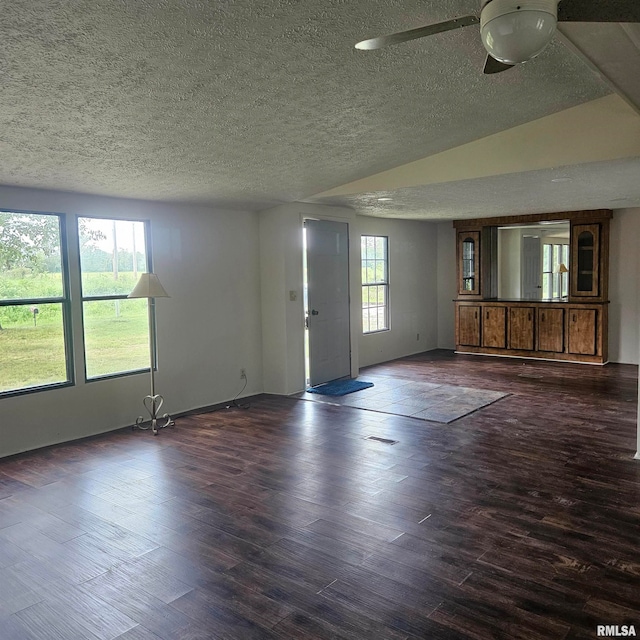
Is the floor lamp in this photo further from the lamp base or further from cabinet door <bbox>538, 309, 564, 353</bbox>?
cabinet door <bbox>538, 309, 564, 353</bbox>

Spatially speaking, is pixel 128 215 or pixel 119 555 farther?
A: pixel 128 215

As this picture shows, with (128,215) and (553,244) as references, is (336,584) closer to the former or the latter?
(128,215)

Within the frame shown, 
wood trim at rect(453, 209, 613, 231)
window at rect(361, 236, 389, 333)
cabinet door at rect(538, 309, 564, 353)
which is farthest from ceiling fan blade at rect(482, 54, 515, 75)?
cabinet door at rect(538, 309, 564, 353)

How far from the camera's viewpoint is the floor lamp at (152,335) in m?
4.93

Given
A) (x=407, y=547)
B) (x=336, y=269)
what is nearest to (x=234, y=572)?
(x=407, y=547)

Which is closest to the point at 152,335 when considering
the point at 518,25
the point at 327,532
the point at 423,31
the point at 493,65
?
the point at 327,532

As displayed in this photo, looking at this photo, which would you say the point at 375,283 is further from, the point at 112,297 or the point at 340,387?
the point at 112,297

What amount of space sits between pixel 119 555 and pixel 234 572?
65 cm

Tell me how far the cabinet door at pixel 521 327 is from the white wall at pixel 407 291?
59.9 inches

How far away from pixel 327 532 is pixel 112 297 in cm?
320

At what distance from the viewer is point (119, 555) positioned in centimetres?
289

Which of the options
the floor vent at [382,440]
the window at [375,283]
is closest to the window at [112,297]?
the floor vent at [382,440]

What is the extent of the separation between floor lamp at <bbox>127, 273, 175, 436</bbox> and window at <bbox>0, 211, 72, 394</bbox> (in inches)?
25.3

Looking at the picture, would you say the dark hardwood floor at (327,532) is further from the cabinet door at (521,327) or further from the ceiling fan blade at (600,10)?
the cabinet door at (521,327)
